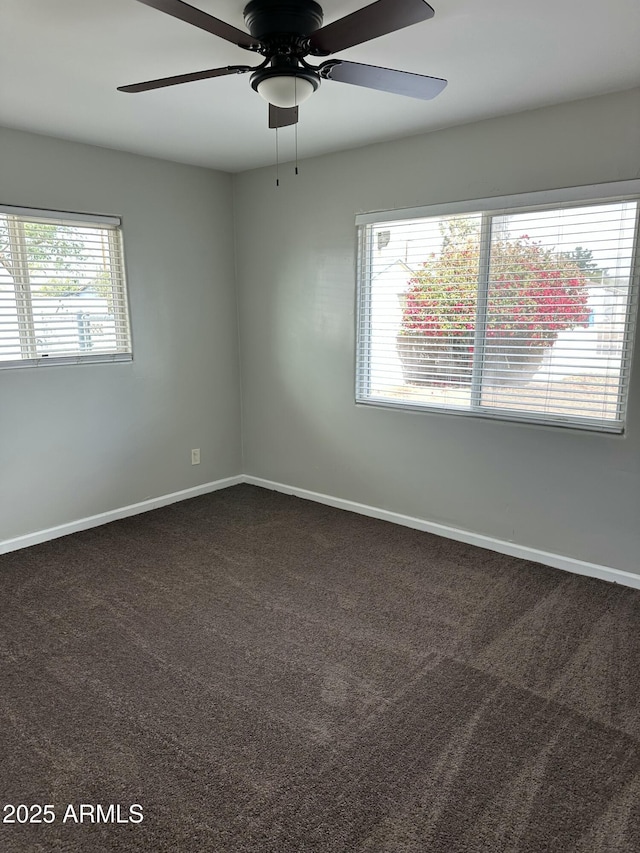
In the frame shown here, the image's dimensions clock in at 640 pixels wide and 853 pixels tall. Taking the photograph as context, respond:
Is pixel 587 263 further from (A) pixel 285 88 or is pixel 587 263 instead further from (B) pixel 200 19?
(B) pixel 200 19


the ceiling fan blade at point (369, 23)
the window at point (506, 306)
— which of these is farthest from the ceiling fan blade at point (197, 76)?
the window at point (506, 306)

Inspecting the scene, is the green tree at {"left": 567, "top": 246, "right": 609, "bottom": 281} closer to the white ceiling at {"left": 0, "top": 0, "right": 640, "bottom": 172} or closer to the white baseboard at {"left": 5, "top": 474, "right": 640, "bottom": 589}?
the white ceiling at {"left": 0, "top": 0, "right": 640, "bottom": 172}

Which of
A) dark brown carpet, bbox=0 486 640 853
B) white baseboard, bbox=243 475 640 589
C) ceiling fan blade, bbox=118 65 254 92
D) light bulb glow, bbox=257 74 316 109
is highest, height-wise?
ceiling fan blade, bbox=118 65 254 92

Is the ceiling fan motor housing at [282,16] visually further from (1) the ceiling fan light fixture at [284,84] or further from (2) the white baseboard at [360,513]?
(2) the white baseboard at [360,513]

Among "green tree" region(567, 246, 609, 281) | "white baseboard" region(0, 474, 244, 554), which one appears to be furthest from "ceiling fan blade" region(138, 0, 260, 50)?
"white baseboard" region(0, 474, 244, 554)

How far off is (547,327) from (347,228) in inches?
58.8

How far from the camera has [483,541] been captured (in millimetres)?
3480

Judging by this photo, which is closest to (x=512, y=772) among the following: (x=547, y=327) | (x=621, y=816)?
(x=621, y=816)

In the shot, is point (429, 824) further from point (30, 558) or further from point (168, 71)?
point (168, 71)

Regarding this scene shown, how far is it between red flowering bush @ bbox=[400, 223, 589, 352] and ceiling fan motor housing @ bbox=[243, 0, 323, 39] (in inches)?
66.7

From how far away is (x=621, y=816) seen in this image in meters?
1.66

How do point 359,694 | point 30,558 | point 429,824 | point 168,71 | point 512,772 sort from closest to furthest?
1. point 429,824
2. point 512,772
3. point 359,694
4. point 168,71
5. point 30,558

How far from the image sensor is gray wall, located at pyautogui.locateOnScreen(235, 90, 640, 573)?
292cm

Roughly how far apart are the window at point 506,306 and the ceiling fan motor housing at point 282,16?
162 cm
